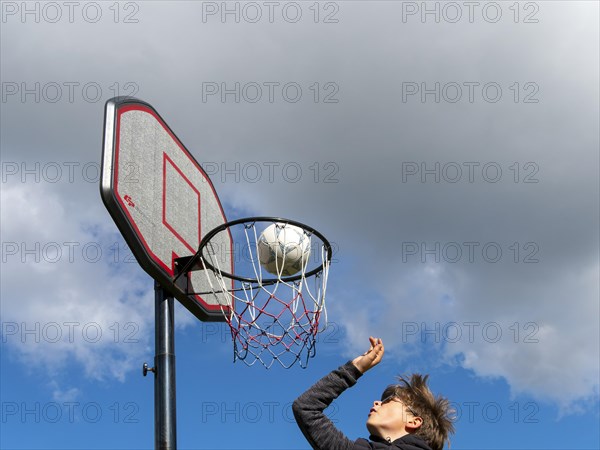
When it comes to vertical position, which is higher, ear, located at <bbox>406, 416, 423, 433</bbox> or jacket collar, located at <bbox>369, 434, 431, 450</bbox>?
ear, located at <bbox>406, 416, 423, 433</bbox>

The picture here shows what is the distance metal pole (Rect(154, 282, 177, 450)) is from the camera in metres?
6.21

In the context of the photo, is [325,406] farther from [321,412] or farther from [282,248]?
[282,248]

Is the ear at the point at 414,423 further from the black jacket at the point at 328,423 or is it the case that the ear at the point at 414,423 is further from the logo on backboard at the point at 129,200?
the logo on backboard at the point at 129,200

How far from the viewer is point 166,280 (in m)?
6.86

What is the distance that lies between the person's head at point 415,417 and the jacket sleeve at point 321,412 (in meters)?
0.16

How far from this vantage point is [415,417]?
3.11m

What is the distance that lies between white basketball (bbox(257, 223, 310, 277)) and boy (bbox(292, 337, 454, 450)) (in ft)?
12.4

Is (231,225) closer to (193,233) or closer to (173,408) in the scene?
(193,233)

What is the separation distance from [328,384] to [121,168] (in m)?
4.00

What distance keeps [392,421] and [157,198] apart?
14.7 ft

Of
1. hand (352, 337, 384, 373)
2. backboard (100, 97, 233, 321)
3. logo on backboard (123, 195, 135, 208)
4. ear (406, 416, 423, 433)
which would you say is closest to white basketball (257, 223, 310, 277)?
backboard (100, 97, 233, 321)

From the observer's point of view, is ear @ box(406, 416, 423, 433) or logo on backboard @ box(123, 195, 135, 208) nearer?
ear @ box(406, 416, 423, 433)

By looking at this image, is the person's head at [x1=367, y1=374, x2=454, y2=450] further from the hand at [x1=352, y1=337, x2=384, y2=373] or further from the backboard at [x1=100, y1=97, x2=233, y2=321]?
the backboard at [x1=100, y1=97, x2=233, y2=321]

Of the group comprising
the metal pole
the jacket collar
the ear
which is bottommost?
the jacket collar
